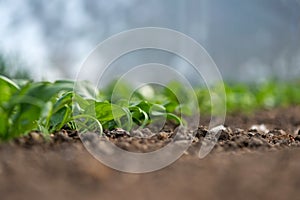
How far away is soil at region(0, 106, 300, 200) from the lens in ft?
3.52

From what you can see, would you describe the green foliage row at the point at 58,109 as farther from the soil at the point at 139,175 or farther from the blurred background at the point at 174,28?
the blurred background at the point at 174,28

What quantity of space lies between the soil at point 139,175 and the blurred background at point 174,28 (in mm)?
4231

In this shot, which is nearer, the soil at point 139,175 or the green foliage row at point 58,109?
the soil at point 139,175

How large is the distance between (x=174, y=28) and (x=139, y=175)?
18.8 feet

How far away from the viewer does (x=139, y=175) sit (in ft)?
4.11

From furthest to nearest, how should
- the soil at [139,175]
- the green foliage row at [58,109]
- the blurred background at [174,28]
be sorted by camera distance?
the blurred background at [174,28]
the green foliage row at [58,109]
the soil at [139,175]

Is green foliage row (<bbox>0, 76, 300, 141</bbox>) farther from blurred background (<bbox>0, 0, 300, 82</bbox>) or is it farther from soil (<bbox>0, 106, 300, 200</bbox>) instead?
blurred background (<bbox>0, 0, 300, 82</bbox>)

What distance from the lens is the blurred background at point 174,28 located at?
20.4ft

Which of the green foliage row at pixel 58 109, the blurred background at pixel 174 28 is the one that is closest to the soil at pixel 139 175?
the green foliage row at pixel 58 109

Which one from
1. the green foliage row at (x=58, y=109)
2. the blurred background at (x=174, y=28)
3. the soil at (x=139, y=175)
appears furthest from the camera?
the blurred background at (x=174, y=28)

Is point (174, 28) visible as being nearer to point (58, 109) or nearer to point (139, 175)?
point (58, 109)

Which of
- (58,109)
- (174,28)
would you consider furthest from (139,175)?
(174,28)

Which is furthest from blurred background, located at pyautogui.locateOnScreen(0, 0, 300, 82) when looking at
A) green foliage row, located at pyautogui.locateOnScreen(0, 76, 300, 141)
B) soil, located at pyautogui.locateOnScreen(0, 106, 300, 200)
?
soil, located at pyautogui.locateOnScreen(0, 106, 300, 200)

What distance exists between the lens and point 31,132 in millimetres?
1616
